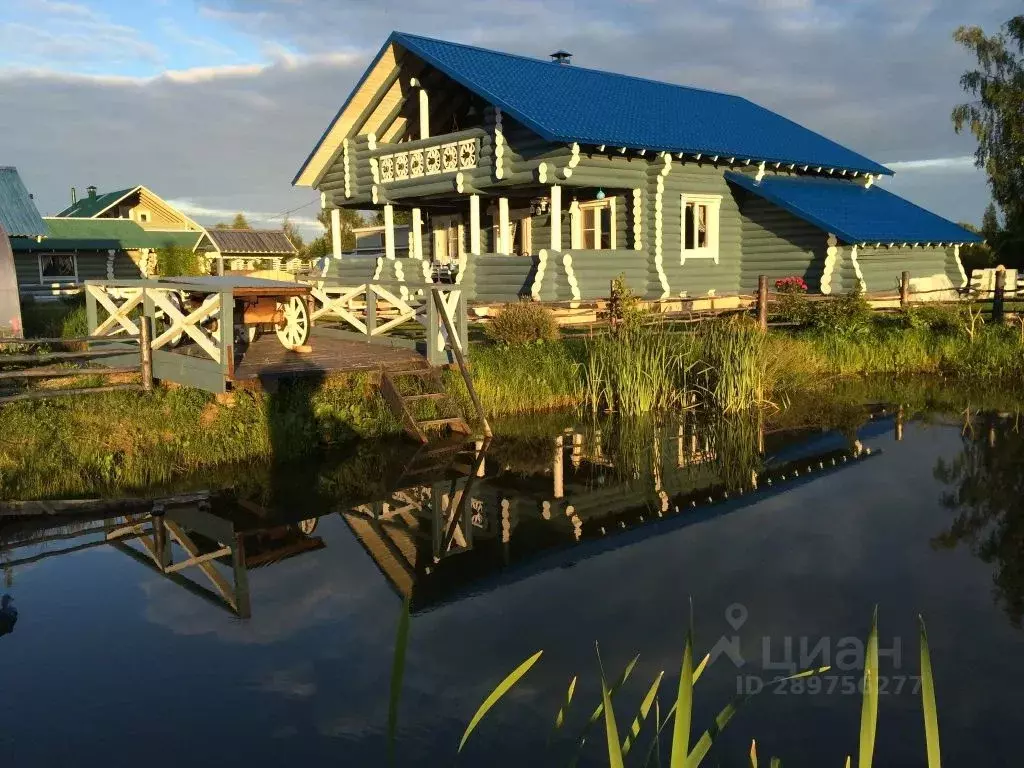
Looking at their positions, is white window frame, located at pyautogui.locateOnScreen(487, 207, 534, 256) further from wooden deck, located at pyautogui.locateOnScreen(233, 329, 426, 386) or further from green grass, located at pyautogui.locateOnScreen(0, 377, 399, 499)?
green grass, located at pyautogui.locateOnScreen(0, 377, 399, 499)

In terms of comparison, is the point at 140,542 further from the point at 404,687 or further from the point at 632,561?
the point at 632,561

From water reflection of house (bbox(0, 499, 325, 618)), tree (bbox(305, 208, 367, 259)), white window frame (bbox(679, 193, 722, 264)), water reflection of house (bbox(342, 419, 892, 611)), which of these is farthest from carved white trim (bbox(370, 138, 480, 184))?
tree (bbox(305, 208, 367, 259))

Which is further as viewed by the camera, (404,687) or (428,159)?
(428,159)

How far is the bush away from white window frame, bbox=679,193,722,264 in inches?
268

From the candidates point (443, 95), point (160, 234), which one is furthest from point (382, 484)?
point (160, 234)

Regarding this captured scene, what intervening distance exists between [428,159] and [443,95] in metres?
1.75

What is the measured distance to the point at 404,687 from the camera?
19.2ft

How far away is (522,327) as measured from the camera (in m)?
15.1

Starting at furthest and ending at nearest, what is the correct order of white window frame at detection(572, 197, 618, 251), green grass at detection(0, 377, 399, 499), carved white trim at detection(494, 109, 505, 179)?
1. white window frame at detection(572, 197, 618, 251)
2. carved white trim at detection(494, 109, 505, 179)
3. green grass at detection(0, 377, 399, 499)

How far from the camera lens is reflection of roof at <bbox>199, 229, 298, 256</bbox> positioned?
159 feet

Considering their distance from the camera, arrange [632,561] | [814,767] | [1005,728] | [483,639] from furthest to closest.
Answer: [632,561]
[483,639]
[1005,728]
[814,767]

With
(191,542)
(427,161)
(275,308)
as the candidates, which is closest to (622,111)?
(427,161)

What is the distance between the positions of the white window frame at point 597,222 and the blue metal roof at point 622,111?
201 centimetres

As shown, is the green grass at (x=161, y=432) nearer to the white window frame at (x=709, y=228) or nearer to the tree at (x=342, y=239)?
the white window frame at (x=709, y=228)
